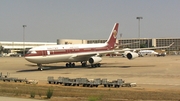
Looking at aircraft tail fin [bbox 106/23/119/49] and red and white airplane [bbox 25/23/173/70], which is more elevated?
aircraft tail fin [bbox 106/23/119/49]

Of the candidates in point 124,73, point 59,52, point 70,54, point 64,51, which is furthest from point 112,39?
point 124,73

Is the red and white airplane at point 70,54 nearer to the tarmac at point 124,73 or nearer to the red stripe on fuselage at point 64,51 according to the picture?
the red stripe on fuselage at point 64,51

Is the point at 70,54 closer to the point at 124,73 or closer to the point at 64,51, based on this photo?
the point at 64,51

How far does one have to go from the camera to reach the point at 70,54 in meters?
48.3

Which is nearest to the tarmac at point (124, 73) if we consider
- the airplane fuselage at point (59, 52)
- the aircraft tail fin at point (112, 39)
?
the airplane fuselage at point (59, 52)

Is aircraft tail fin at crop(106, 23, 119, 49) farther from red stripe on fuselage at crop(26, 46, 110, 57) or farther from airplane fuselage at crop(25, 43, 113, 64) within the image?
airplane fuselage at crop(25, 43, 113, 64)

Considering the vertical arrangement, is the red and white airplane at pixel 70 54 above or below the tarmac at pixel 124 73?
above

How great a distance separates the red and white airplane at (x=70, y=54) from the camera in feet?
143

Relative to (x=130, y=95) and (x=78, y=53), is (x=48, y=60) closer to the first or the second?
(x=78, y=53)

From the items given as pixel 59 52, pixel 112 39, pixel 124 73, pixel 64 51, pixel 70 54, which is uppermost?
pixel 112 39

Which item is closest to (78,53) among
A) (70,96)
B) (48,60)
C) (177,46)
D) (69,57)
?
(69,57)

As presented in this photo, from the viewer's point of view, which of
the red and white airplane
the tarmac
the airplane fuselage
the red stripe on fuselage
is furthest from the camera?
the red stripe on fuselage

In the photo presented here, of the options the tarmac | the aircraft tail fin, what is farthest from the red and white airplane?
the tarmac

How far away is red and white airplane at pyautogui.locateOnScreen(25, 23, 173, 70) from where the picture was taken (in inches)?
1721
